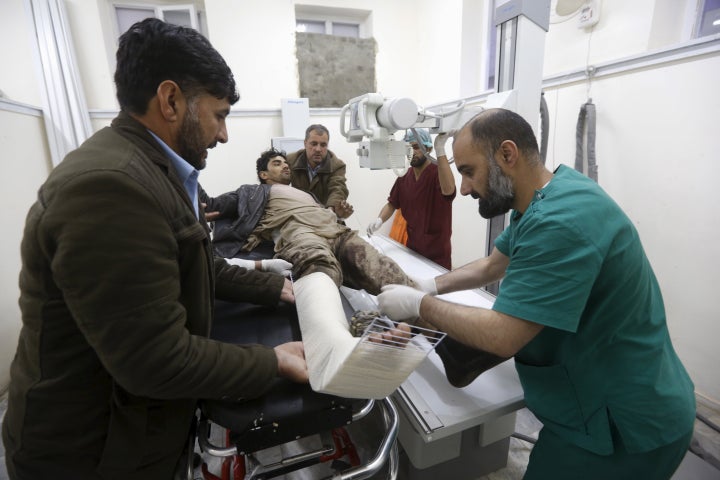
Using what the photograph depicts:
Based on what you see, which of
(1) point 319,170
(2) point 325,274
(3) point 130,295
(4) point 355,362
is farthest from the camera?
(1) point 319,170

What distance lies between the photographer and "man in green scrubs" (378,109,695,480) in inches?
31.7

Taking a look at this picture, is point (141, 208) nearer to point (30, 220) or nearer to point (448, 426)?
point (30, 220)

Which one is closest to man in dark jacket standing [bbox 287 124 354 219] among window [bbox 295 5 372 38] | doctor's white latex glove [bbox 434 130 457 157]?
doctor's white latex glove [bbox 434 130 457 157]

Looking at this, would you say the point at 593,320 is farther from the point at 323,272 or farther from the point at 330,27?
the point at 330,27

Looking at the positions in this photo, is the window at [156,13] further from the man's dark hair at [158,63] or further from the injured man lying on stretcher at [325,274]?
the man's dark hair at [158,63]

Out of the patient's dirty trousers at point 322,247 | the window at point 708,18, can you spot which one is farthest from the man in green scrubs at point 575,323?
the window at point 708,18

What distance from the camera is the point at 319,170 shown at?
2814 mm

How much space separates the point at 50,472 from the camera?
28.5 inches

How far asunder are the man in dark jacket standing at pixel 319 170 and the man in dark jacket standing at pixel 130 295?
6.21 feet

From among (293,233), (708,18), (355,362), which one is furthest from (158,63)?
(708,18)

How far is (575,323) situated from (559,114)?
2.03 meters

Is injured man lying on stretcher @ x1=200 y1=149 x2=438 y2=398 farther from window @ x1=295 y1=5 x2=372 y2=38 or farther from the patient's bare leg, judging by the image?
window @ x1=295 y1=5 x2=372 y2=38

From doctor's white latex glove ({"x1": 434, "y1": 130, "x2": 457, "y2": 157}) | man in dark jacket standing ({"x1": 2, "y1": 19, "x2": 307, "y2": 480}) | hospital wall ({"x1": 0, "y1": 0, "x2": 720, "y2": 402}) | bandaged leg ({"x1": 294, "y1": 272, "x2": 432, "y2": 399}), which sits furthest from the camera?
hospital wall ({"x1": 0, "y1": 0, "x2": 720, "y2": 402})

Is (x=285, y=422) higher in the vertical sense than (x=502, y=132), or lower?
lower
